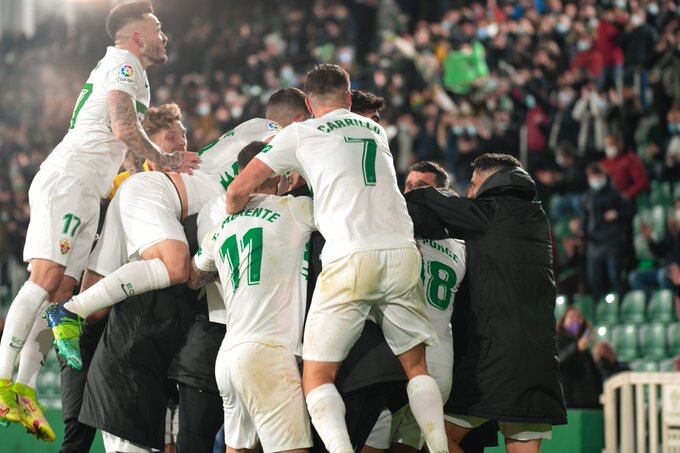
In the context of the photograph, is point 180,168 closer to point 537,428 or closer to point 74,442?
point 74,442

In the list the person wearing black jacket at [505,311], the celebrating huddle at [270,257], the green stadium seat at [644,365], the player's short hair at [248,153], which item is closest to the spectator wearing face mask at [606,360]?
the green stadium seat at [644,365]

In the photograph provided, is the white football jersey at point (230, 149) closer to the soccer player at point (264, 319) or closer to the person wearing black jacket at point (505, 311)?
the soccer player at point (264, 319)

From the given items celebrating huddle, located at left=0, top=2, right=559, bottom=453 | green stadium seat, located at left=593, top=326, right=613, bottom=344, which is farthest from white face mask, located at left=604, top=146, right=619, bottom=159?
celebrating huddle, located at left=0, top=2, right=559, bottom=453

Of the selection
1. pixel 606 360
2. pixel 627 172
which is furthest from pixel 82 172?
pixel 627 172

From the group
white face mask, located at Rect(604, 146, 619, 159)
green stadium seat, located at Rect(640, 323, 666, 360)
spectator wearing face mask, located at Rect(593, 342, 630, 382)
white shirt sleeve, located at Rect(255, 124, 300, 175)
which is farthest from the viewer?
white face mask, located at Rect(604, 146, 619, 159)

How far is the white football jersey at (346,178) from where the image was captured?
16.6 ft

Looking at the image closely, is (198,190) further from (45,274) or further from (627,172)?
(627,172)

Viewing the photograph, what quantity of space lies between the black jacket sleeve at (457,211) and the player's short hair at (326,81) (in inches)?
29.5

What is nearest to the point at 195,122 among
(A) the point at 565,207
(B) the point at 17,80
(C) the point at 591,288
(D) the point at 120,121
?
(B) the point at 17,80

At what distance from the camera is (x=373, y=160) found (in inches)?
206

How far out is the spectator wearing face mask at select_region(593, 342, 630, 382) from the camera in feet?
34.4

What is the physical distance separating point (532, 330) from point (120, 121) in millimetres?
2929

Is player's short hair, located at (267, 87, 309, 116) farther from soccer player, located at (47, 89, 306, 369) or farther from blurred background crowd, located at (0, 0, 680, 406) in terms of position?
blurred background crowd, located at (0, 0, 680, 406)

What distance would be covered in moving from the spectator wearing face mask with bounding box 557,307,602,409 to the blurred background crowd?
0.88 feet
